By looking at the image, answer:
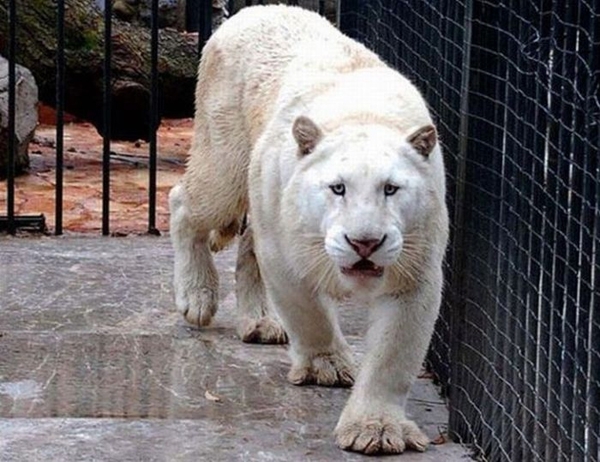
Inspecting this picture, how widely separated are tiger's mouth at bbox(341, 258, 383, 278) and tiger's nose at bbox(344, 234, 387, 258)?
1.1 inches

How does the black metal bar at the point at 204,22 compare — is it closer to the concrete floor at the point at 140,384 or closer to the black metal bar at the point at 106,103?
the black metal bar at the point at 106,103

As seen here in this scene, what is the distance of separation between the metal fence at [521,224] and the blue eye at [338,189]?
504mm

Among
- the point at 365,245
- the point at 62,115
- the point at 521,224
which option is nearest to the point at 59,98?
the point at 62,115

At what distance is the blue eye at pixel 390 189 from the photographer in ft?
15.4

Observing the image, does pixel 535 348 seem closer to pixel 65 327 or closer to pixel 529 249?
pixel 529 249

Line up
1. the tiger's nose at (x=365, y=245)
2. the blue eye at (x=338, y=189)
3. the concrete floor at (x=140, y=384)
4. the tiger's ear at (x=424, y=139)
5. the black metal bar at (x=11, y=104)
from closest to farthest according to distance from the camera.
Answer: the tiger's nose at (x=365, y=245), the blue eye at (x=338, y=189), the tiger's ear at (x=424, y=139), the concrete floor at (x=140, y=384), the black metal bar at (x=11, y=104)

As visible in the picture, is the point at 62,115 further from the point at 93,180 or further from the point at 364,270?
the point at 364,270

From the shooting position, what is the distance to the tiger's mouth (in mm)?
4602

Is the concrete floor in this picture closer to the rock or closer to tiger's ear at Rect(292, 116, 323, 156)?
tiger's ear at Rect(292, 116, 323, 156)

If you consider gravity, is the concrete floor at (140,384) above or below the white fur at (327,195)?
below

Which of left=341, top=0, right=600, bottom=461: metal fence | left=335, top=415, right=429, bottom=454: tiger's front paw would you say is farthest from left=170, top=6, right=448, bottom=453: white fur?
left=341, top=0, right=600, bottom=461: metal fence

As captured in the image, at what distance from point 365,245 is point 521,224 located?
1.53ft

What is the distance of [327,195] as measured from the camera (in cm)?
473

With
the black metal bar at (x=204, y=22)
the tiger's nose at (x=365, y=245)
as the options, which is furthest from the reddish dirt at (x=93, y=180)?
the tiger's nose at (x=365, y=245)
